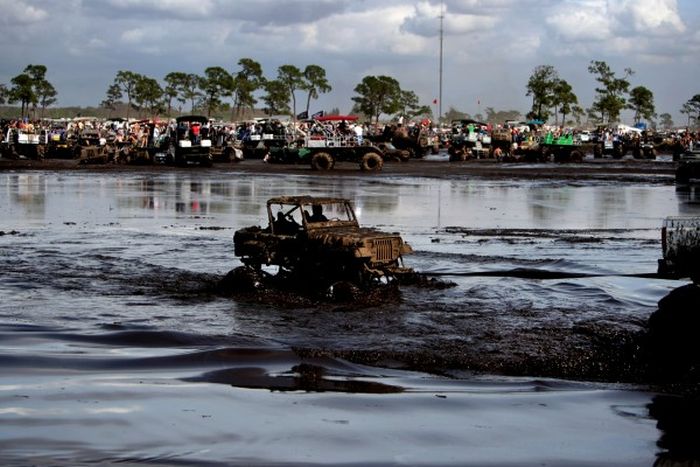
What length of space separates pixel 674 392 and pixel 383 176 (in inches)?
1380

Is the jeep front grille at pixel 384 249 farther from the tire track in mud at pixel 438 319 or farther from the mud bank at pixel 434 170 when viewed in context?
the mud bank at pixel 434 170

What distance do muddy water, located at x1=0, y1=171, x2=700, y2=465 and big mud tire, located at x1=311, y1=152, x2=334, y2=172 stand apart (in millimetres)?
24617

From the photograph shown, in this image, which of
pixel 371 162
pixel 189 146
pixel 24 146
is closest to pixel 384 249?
pixel 371 162

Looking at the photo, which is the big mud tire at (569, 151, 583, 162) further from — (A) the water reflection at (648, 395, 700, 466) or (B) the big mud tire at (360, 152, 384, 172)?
(A) the water reflection at (648, 395, 700, 466)

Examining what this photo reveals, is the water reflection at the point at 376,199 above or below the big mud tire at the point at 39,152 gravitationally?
below

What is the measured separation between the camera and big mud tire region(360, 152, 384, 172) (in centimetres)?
4828

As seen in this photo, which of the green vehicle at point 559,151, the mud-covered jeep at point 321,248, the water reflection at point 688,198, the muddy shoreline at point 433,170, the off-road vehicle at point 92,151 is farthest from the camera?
the green vehicle at point 559,151

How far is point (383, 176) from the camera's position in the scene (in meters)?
44.8

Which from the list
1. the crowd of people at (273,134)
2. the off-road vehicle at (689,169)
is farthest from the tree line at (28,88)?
the off-road vehicle at (689,169)

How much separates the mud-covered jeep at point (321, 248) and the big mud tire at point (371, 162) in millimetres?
32673

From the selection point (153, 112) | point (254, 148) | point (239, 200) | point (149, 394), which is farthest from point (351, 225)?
point (153, 112)

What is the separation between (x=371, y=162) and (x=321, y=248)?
112 ft

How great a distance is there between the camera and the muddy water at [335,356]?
26.4 feet

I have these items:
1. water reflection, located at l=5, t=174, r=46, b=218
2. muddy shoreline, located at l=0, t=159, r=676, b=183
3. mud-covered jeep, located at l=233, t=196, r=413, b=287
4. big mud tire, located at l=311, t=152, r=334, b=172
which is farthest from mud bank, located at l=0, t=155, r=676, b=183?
mud-covered jeep, located at l=233, t=196, r=413, b=287
